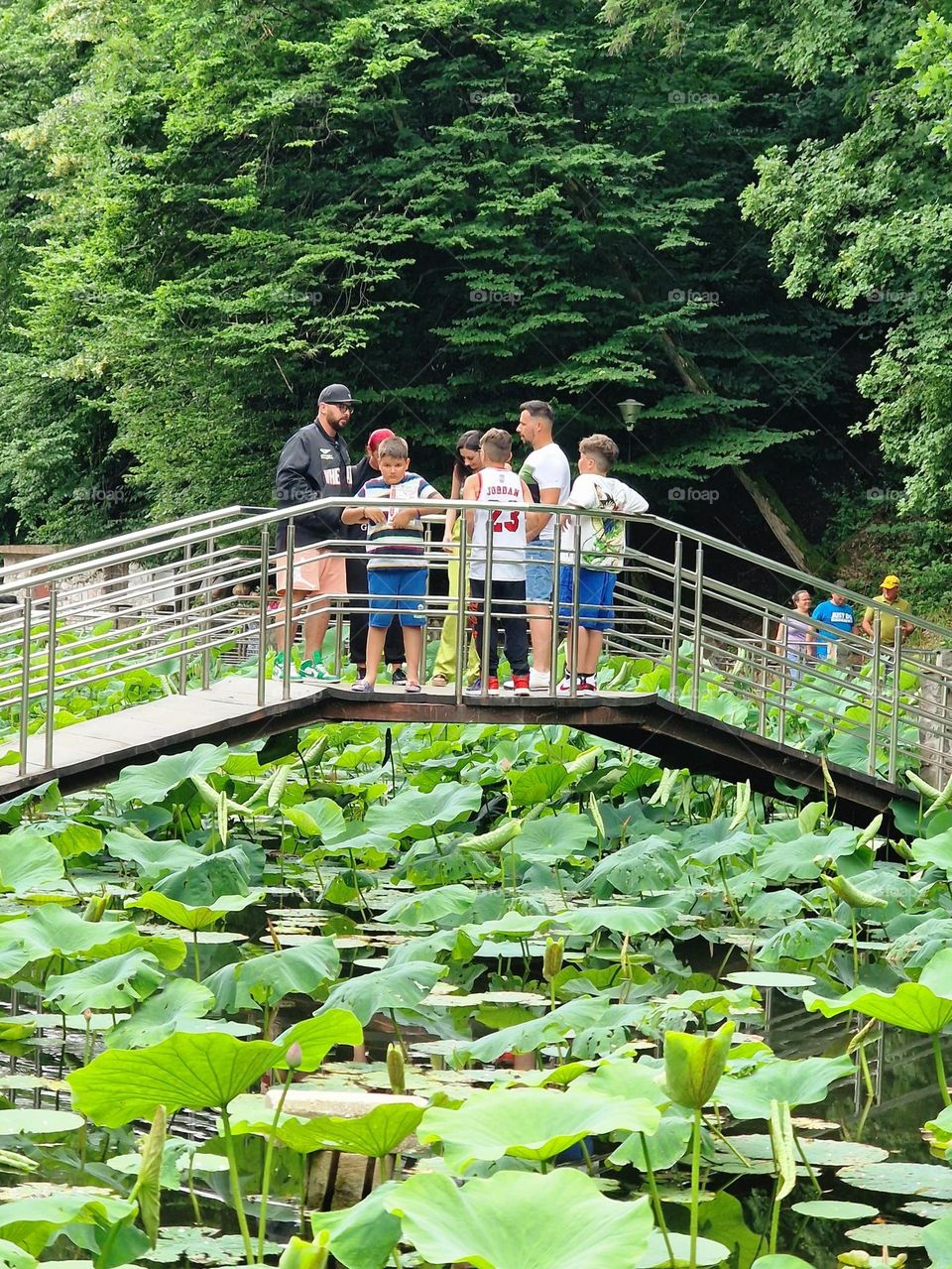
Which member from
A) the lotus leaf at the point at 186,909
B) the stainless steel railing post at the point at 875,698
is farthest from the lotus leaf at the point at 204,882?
the stainless steel railing post at the point at 875,698

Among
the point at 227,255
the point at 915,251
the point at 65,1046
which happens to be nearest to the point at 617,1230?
the point at 65,1046

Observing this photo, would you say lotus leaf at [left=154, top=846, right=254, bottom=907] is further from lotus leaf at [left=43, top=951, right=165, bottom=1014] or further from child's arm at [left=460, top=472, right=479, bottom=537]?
A: child's arm at [left=460, top=472, right=479, bottom=537]

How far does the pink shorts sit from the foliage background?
14351 mm

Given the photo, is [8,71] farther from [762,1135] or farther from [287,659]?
[762,1135]

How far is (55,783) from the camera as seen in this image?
7305mm

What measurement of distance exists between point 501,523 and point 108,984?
4.07 metres

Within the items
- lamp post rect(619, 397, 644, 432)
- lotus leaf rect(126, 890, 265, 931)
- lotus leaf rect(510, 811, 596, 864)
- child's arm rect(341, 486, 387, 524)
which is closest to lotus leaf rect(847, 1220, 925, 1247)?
lotus leaf rect(126, 890, 265, 931)

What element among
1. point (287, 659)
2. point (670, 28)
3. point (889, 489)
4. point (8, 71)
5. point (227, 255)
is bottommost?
point (287, 659)

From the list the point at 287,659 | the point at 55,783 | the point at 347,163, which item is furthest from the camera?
the point at 347,163

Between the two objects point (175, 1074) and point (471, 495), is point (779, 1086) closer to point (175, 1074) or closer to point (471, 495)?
point (175, 1074)

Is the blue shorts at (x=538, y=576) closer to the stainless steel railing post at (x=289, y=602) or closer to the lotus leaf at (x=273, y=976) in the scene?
the stainless steel railing post at (x=289, y=602)

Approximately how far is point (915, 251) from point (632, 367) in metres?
5.07

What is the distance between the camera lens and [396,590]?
8289 millimetres

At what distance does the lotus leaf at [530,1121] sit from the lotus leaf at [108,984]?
1.80 metres
